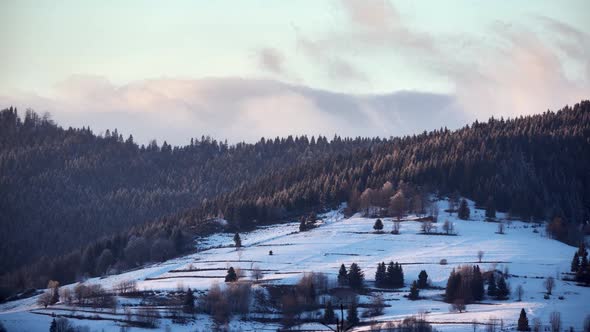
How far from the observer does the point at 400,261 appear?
6649 inches

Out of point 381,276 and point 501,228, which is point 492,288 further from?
point 501,228

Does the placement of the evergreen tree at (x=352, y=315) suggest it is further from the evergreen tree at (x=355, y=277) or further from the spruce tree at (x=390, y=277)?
the spruce tree at (x=390, y=277)

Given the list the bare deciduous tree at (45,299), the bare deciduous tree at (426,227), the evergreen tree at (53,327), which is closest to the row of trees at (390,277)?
the bare deciduous tree at (426,227)

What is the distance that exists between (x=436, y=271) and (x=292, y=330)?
34674mm

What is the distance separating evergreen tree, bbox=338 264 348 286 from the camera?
6166 inches

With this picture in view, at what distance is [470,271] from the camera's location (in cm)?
15425

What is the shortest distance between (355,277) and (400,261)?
14.7m

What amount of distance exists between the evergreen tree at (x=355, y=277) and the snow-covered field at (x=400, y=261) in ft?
7.73

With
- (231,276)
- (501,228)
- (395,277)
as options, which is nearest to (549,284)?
(395,277)

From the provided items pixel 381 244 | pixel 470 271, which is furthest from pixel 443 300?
pixel 381 244

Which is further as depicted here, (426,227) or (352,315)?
(426,227)

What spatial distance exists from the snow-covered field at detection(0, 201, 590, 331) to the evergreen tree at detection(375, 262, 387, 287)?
164 centimetres

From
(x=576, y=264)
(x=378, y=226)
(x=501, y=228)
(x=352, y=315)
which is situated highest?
(x=378, y=226)

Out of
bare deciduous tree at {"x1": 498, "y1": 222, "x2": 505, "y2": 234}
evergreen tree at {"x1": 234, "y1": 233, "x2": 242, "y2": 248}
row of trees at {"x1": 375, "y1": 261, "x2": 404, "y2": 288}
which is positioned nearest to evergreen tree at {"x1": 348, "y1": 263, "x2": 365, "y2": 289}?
row of trees at {"x1": 375, "y1": 261, "x2": 404, "y2": 288}
